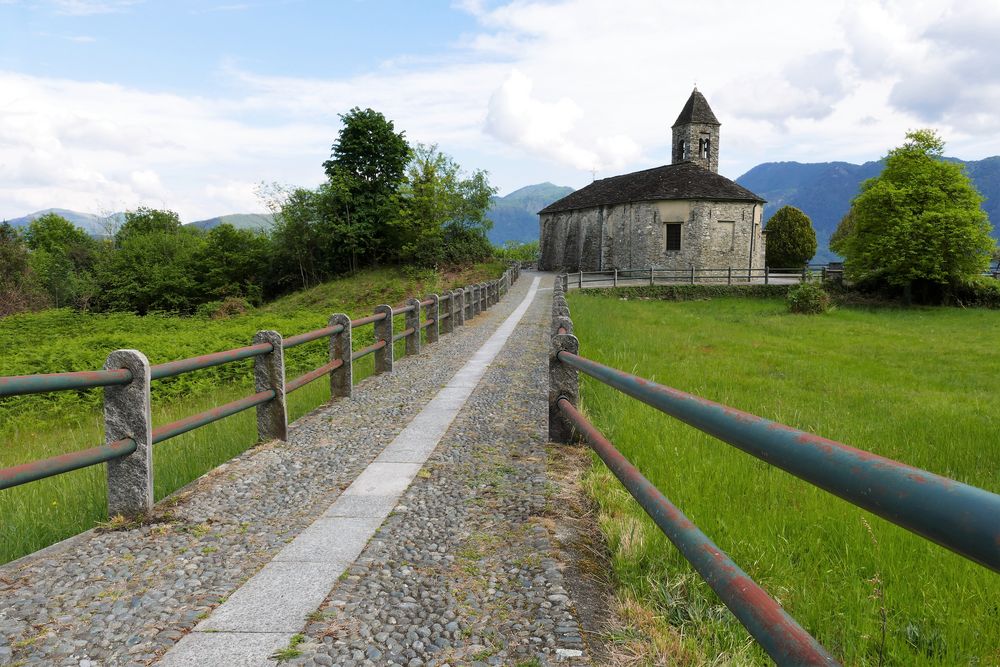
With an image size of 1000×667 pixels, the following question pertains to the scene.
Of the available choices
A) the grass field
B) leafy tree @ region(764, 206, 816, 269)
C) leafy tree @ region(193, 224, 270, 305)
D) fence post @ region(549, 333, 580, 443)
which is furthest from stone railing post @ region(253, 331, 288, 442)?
leafy tree @ region(764, 206, 816, 269)

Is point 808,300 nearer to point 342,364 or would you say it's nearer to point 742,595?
point 342,364

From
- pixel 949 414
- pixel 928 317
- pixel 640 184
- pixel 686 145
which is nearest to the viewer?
pixel 949 414

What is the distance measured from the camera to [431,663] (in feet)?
7.54

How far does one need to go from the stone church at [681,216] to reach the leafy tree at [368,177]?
13793 mm

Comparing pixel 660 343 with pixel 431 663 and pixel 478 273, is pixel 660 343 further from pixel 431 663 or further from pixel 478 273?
pixel 478 273

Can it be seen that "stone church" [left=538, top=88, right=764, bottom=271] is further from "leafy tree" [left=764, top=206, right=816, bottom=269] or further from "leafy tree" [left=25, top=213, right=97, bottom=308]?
"leafy tree" [left=25, top=213, right=97, bottom=308]

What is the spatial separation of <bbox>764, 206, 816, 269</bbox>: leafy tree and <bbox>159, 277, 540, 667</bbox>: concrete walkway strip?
54.8 metres

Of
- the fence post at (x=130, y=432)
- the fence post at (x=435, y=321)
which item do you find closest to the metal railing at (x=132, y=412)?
the fence post at (x=130, y=432)

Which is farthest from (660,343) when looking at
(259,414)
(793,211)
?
(793,211)

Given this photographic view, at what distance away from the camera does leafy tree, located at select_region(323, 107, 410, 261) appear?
137 ft

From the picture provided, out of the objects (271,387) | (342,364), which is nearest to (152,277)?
(342,364)

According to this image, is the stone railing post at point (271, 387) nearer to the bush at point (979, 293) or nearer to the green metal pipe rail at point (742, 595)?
the green metal pipe rail at point (742, 595)

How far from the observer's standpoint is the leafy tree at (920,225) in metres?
27.6

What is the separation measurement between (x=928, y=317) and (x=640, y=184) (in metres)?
20.4
